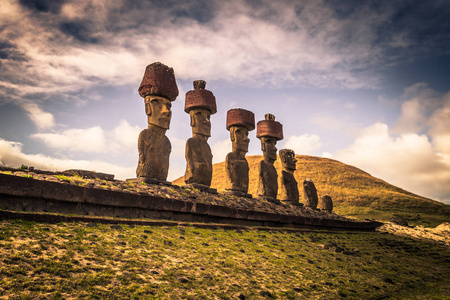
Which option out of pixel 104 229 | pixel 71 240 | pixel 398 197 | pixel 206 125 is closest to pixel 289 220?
pixel 206 125

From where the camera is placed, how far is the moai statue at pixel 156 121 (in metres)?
9.68

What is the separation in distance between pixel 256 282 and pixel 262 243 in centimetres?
251

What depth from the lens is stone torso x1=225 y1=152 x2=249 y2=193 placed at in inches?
506

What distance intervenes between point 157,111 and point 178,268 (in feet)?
20.8

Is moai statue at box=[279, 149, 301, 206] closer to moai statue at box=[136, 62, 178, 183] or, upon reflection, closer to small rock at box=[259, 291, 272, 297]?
moai statue at box=[136, 62, 178, 183]

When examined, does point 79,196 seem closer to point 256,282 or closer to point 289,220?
point 256,282

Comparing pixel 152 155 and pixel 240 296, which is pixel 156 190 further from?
pixel 240 296

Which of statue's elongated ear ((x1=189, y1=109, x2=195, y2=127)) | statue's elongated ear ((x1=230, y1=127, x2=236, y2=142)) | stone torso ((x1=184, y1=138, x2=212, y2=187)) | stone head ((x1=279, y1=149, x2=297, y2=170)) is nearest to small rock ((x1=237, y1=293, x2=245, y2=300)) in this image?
stone torso ((x1=184, y1=138, x2=212, y2=187))

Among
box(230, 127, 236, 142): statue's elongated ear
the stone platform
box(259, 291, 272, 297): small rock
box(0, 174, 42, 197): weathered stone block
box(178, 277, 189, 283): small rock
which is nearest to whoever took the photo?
box(178, 277, 189, 283): small rock

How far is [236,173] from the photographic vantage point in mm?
12961

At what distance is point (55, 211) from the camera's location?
5.75 metres

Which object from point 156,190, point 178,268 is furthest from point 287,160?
point 178,268

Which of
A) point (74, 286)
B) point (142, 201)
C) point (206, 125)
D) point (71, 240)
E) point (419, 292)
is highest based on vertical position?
point (206, 125)

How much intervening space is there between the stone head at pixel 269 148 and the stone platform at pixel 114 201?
5175mm
